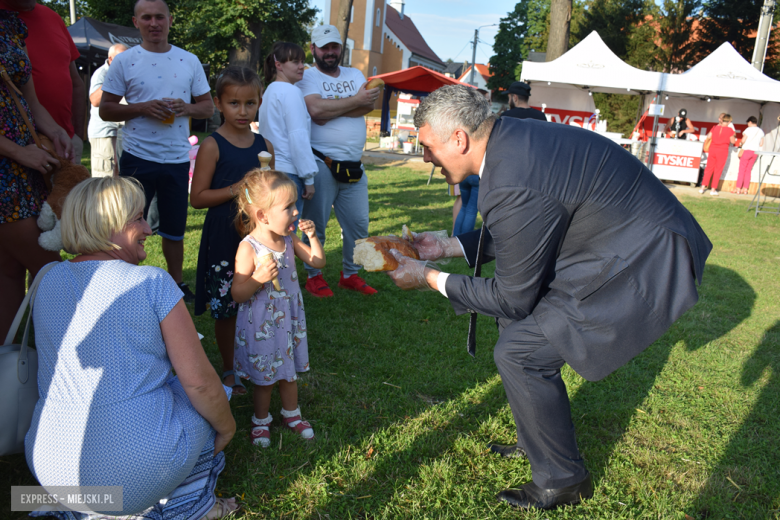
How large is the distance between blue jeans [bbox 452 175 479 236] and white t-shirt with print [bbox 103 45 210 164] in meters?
3.12

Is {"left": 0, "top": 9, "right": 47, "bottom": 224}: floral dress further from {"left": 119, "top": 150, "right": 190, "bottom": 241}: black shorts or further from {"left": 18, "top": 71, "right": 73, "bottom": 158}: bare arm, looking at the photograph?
{"left": 119, "top": 150, "right": 190, "bottom": 241}: black shorts

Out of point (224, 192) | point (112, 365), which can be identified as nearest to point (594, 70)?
point (224, 192)

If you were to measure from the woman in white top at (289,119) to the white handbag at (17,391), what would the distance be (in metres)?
2.38

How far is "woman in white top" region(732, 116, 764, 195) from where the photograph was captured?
43.2ft

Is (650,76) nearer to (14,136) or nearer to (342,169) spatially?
(342,169)

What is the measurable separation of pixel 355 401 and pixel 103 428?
1.57m

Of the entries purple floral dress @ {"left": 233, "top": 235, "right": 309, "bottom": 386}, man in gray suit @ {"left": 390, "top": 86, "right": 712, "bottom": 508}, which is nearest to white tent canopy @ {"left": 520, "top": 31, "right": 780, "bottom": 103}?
man in gray suit @ {"left": 390, "top": 86, "right": 712, "bottom": 508}

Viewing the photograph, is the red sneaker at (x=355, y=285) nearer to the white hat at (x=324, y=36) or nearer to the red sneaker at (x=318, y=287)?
the red sneaker at (x=318, y=287)

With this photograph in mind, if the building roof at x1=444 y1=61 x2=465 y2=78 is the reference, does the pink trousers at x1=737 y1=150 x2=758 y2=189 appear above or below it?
below

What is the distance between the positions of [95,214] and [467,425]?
2165 millimetres

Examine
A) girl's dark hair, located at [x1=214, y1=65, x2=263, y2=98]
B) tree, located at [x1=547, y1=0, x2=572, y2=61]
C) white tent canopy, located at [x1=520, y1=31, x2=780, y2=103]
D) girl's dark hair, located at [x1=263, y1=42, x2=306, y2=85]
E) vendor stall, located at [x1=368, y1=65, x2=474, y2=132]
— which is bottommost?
girl's dark hair, located at [x1=214, y1=65, x2=263, y2=98]

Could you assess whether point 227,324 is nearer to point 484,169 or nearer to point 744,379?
point 484,169

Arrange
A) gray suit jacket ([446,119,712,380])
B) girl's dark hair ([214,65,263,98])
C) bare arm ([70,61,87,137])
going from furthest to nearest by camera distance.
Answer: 1. bare arm ([70,61,87,137])
2. girl's dark hair ([214,65,263,98])
3. gray suit jacket ([446,119,712,380])

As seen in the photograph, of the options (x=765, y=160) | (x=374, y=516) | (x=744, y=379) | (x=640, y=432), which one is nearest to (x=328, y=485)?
(x=374, y=516)
